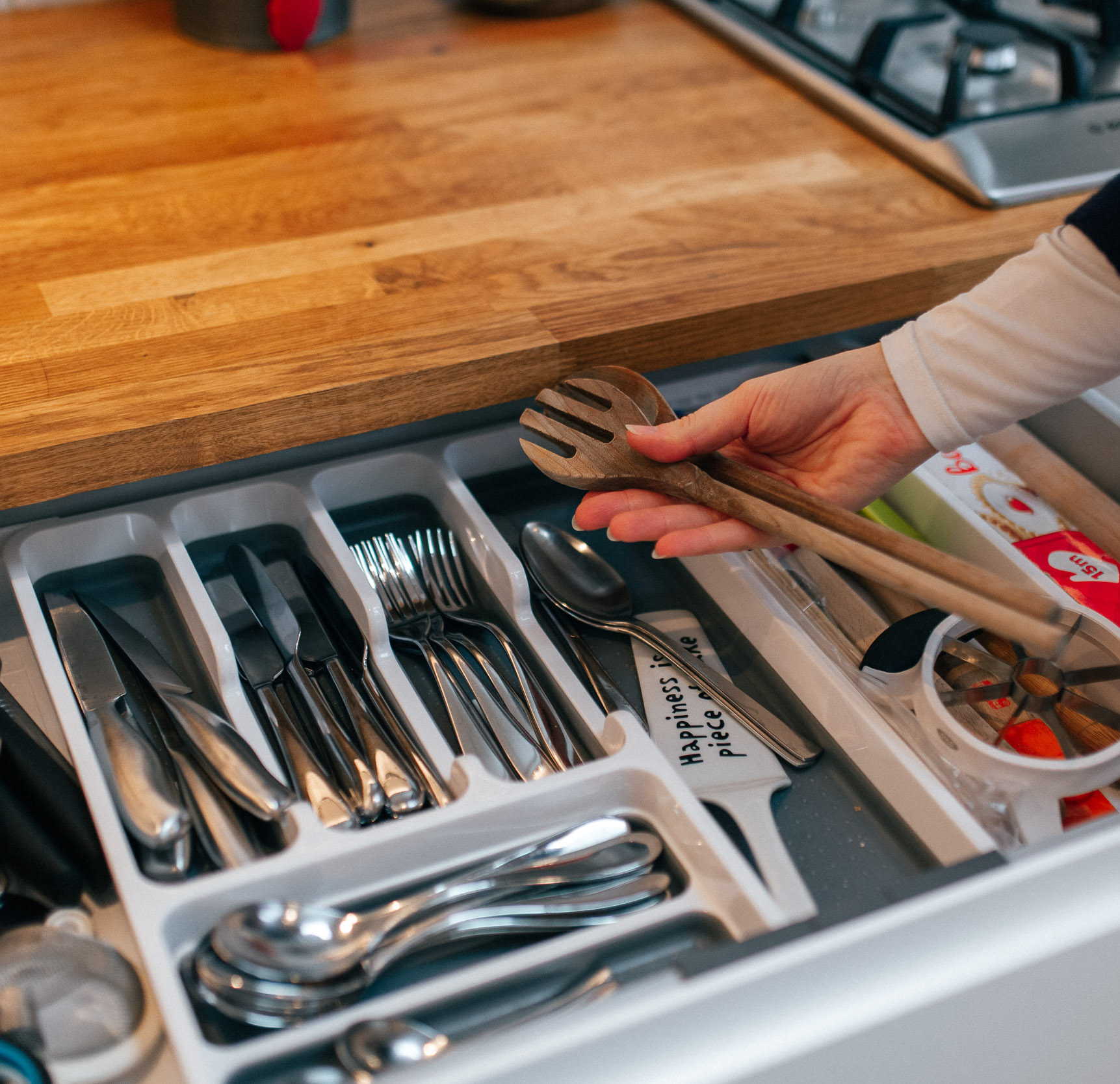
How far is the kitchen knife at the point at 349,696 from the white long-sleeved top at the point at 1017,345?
40 centimetres

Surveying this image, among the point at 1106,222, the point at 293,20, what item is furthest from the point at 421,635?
the point at 293,20

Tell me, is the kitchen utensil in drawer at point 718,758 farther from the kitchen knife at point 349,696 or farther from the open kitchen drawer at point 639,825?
the kitchen knife at point 349,696

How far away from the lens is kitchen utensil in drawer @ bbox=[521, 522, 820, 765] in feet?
2.19

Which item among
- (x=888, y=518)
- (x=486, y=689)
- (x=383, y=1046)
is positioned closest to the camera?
(x=383, y=1046)

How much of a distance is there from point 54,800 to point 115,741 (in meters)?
0.04

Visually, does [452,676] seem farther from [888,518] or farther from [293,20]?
[293,20]

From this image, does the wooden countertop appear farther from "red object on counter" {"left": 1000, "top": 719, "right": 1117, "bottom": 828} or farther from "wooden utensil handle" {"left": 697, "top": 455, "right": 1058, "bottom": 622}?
"red object on counter" {"left": 1000, "top": 719, "right": 1117, "bottom": 828}

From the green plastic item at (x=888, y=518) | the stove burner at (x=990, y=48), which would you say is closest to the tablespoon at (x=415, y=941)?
the green plastic item at (x=888, y=518)

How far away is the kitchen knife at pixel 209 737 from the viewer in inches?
21.6

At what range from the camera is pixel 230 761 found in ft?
1.85

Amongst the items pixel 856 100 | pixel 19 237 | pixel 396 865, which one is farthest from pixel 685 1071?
pixel 856 100

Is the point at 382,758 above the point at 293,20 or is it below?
below

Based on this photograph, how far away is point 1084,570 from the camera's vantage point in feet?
2.35

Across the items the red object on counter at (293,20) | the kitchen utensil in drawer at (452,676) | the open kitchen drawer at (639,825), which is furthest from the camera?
the red object on counter at (293,20)
